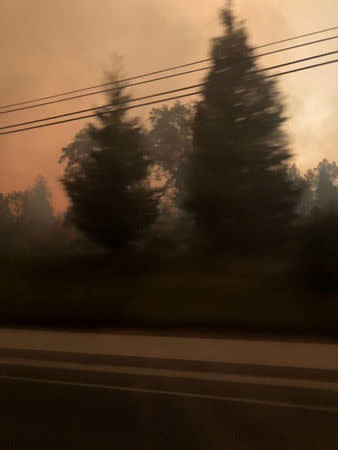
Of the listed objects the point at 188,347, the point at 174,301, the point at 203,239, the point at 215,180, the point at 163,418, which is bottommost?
the point at 163,418

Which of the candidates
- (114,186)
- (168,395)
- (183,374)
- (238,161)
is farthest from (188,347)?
(114,186)

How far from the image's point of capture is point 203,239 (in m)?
17.1

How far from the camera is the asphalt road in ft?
15.8

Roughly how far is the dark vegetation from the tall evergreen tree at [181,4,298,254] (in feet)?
0.13

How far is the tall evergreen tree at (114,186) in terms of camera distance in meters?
18.8

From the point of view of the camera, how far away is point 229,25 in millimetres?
18438

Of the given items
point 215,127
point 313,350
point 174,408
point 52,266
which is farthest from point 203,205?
point 174,408

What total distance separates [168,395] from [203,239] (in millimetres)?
11041

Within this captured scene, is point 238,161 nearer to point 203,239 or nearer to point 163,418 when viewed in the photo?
point 203,239

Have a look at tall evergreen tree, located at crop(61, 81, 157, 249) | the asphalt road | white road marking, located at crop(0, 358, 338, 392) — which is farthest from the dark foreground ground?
tall evergreen tree, located at crop(61, 81, 157, 249)

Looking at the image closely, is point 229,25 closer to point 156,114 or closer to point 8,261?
point 8,261

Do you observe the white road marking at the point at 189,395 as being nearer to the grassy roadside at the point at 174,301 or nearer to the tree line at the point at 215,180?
the grassy roadside at the point at 174,301

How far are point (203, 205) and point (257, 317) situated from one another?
736 centimetres

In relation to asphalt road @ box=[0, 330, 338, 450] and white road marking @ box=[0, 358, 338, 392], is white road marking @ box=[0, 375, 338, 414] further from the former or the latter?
white road marking @ box=[0, 358, 338, 392]
